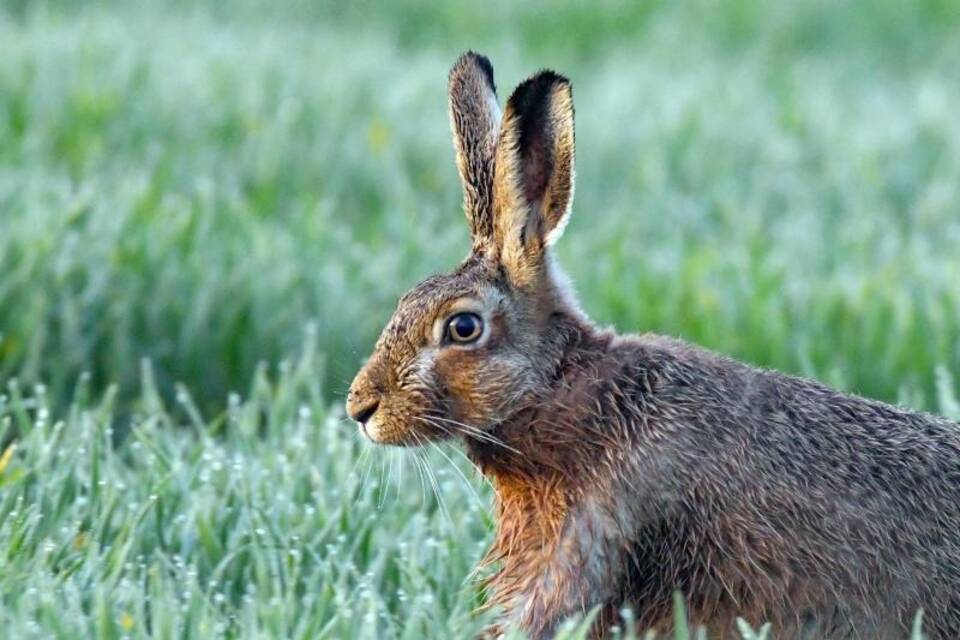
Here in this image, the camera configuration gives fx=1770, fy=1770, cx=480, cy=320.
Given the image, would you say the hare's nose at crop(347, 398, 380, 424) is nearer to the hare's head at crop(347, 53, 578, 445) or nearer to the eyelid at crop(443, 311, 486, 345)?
the hare's head at crop(347, 53, 578, 445)

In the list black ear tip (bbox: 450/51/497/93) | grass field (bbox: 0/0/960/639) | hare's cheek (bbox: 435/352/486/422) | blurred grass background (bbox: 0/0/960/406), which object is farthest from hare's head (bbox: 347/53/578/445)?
blurred grass background (bbox: 0/0/960/406)

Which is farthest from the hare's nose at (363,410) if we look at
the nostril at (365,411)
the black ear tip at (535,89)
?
the black ear tip at (535,89)

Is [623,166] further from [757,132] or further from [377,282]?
[377,282]

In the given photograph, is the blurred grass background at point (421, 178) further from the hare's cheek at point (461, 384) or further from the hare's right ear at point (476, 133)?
the hare's cheek at point (461, 384)

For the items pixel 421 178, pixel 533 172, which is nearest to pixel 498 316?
pixel 533 172

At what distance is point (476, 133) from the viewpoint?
3.89 m

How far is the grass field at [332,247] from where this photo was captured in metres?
3.81

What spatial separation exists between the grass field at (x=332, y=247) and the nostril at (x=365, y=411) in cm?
18

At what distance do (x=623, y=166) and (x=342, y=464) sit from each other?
13.7ft

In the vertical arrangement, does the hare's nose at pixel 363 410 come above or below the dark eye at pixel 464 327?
below

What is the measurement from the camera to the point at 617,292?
19.9ft

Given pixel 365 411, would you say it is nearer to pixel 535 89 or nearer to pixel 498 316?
pixel 498 316

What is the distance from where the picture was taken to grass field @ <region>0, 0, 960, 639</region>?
150 inches

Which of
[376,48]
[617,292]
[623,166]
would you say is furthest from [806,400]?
[376,48]
